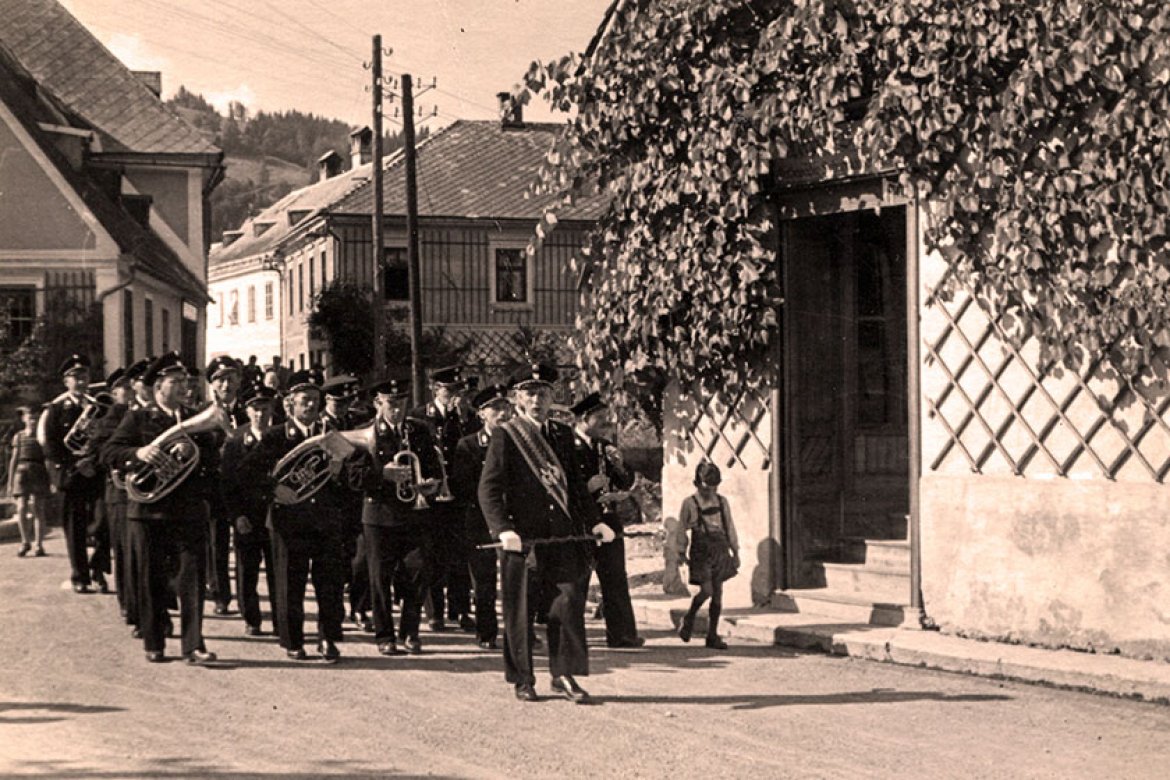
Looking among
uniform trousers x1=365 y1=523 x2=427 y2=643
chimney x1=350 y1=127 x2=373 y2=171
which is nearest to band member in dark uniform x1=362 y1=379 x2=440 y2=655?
uniform trousers x1=365 y1=523 x2=427 y2=643

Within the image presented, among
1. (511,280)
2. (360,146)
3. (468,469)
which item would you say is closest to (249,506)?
(468,469)

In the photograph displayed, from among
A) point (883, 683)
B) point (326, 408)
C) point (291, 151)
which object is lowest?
point (883, 683)

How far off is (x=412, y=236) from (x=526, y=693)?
17959 mm

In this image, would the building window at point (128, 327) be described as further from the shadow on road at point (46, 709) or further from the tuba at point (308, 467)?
the shadow on road at point (46, 709)

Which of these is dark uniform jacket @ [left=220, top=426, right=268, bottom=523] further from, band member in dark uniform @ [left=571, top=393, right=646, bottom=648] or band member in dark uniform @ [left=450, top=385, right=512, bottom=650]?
band member in dark uniform @ [left=571, top=393, right=646, bottom=648]

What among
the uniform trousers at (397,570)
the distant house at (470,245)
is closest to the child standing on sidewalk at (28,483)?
the uniform trousers at (397,570)

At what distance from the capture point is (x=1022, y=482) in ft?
37.8

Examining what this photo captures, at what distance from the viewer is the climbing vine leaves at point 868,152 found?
1065 centimetres

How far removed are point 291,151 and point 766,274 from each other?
64.1 m

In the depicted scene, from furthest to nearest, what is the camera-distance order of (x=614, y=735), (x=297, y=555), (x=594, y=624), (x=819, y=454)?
(x=819, y=454) → (x=594, y=624) → (x=297, y=555) → (x=614, y=735)

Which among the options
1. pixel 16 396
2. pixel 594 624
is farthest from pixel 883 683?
pixel 16 396

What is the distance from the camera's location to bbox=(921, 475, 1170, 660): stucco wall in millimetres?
10656

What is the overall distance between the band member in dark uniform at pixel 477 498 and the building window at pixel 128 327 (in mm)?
18278

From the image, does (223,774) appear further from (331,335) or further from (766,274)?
(331,335)
